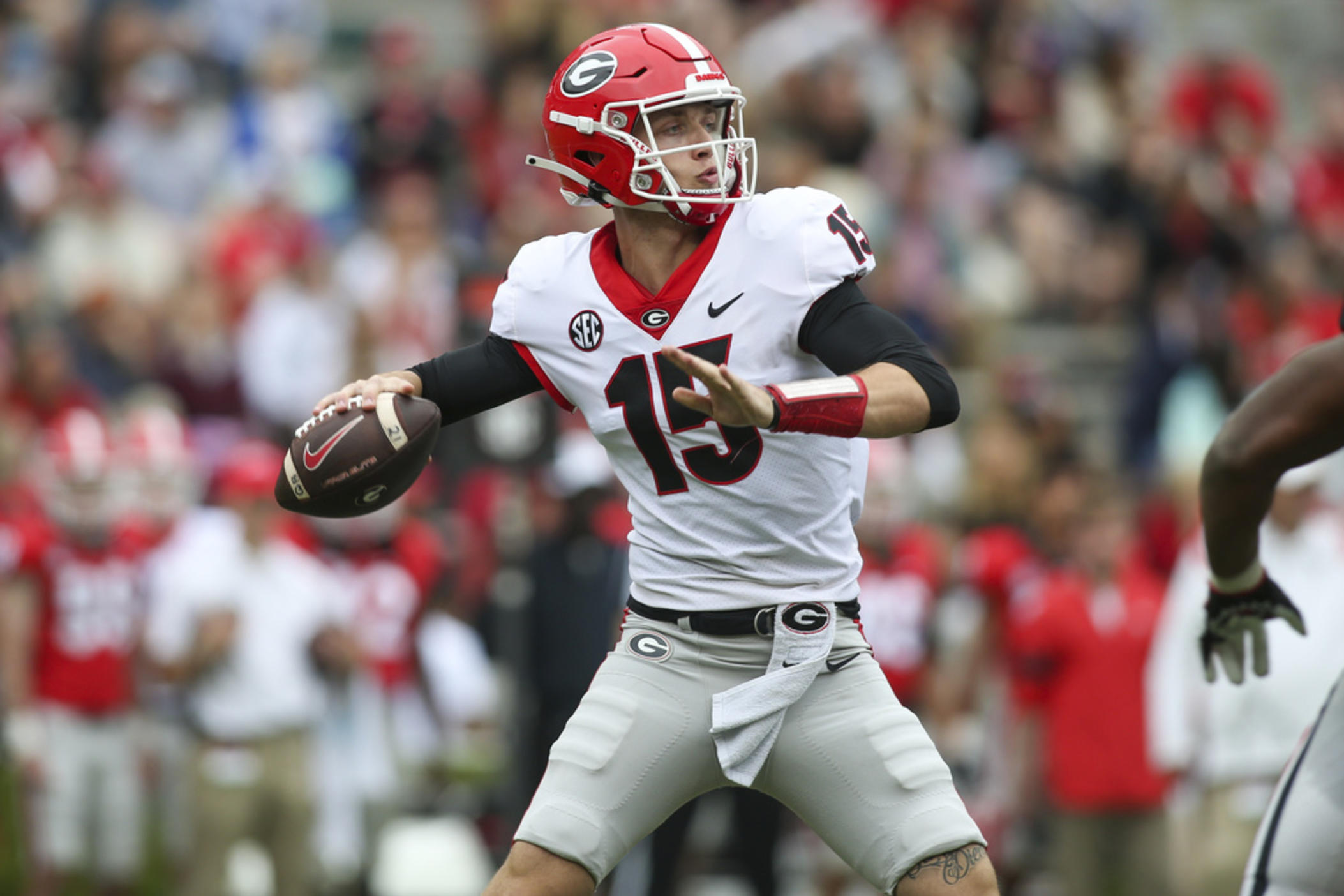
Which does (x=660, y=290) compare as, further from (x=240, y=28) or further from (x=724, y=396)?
(x=240, y=28)

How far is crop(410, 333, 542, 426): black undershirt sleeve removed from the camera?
3879mm

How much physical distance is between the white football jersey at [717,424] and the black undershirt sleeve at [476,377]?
109mm

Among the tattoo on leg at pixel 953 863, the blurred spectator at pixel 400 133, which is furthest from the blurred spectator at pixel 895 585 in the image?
the tattoo on leg at pixel 953 863

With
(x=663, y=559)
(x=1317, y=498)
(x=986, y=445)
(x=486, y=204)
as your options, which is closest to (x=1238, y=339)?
(x=986, y=445)

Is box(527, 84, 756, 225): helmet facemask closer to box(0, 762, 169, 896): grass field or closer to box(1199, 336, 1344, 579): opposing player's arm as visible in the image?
box(1199, 336, 1344, 579): opposing player's arm

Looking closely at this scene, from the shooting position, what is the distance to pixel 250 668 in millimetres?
7516

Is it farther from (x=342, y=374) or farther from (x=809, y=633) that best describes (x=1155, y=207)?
(x=809, y=633)

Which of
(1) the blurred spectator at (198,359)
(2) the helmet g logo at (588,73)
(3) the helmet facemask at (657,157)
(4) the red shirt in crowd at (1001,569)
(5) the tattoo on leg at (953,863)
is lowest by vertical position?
Answer: (4) the red shirt in crowd at (1001,569)

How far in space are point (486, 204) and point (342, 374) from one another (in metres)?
1.72

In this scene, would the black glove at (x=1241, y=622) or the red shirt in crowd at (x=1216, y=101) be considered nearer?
the black glove at (x=1241, y=622)

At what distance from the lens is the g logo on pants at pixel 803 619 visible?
12.0ft

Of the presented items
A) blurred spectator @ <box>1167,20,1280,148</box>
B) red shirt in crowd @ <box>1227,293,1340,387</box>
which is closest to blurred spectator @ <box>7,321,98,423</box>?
red shirt in crowd @ <box>1227,293,1340,387</box>

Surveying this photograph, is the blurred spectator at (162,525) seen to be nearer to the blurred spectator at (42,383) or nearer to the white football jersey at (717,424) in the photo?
the blurred spectator at (42,383)

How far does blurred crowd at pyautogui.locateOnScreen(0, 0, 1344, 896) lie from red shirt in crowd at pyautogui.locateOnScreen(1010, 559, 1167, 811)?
2cm
